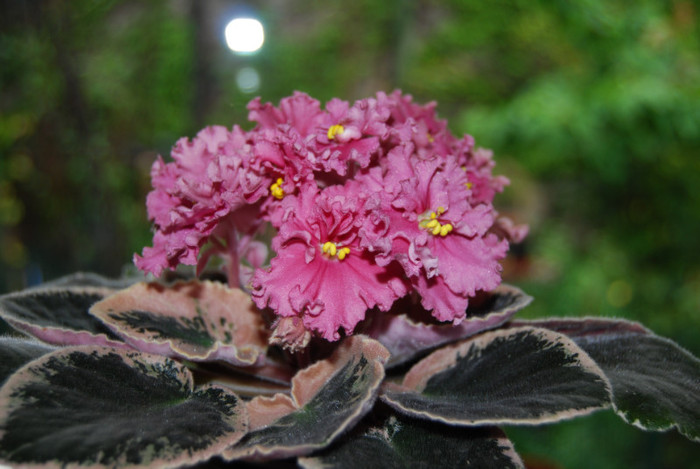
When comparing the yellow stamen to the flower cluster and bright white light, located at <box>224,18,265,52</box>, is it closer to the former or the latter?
the flower cluster

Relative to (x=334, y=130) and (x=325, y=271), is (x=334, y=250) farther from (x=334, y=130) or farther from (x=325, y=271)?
(x=334, y=130)

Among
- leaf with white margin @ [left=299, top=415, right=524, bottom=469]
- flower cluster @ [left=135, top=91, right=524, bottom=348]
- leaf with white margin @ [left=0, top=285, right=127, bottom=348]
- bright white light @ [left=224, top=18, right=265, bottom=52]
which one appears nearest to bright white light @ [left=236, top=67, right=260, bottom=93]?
bright white light @ [left=224, top=18, right=265, bottom=52]

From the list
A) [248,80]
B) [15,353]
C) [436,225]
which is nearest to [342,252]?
[436,225]

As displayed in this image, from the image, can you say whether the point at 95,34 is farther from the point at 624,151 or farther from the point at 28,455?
the point at 28,455

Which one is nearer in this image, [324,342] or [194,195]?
[194,195]

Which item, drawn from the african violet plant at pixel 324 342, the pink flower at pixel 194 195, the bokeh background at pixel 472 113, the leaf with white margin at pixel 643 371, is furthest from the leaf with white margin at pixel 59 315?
the bokeh background at pixel 472 113

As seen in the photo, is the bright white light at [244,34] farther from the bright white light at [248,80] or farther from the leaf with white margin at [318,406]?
the leaf with white margin at [318,406]

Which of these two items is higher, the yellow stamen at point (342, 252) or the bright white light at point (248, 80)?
the bright white light at point (248, 80)
